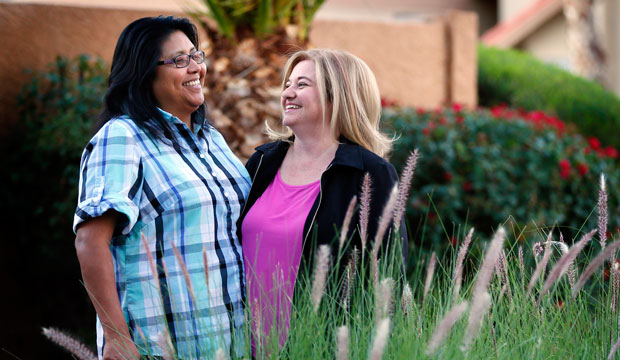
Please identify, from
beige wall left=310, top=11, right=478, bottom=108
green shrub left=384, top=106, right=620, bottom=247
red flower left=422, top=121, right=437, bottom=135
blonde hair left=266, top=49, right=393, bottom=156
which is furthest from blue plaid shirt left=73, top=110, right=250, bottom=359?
beige wall left=310, top=11, right=478, bottom=108

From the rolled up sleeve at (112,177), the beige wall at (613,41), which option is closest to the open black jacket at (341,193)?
the rolled up sleeve at (112,177)

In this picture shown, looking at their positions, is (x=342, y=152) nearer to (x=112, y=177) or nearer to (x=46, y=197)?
(x=112, y=177)

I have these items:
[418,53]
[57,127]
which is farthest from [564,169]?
[57,127]

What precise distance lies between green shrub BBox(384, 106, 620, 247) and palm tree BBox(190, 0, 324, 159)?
1.31m

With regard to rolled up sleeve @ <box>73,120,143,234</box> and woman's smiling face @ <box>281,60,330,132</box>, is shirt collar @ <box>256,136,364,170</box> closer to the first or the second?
woman's smiling face @ <box>281,60,330,132</box>

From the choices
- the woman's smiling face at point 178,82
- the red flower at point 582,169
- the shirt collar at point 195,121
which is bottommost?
the red flower at point 582,169

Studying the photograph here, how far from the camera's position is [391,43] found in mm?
8828

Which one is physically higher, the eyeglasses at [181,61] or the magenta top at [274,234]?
the eyeglasses at [181,61]

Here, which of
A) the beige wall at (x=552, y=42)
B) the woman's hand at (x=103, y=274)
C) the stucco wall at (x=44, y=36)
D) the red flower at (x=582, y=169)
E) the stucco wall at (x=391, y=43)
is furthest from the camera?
the beige wall at (x=552, y=42)

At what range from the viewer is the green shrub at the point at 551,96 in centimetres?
1030

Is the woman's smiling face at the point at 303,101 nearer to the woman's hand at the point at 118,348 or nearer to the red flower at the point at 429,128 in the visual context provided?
the woman's hand at the point at 118,348

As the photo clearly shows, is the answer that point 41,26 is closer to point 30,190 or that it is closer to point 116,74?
point 30,190

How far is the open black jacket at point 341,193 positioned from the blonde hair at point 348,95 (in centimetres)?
10

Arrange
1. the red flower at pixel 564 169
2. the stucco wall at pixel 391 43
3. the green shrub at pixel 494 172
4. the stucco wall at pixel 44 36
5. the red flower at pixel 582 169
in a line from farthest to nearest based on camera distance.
Answer: the red flower at pixel 582 169, the red flower at pixel 564 169, the stucco wall at pixel 391 43, the green shrub at pixel 494 172, the stucco wall at pixel 44 36
